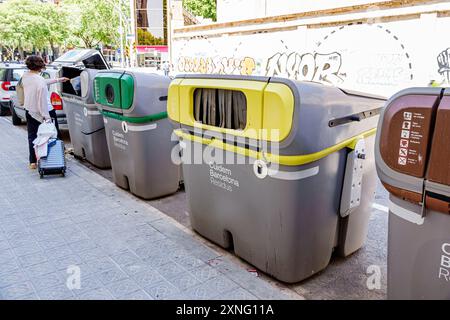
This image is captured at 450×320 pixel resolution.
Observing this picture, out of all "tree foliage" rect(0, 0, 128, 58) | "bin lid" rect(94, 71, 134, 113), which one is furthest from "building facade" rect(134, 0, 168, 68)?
"bin lid" rect(94, 71, 134, 113)

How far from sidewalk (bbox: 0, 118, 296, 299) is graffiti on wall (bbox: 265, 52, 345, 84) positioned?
9313mm

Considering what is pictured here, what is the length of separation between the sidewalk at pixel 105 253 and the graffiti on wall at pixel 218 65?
41.2 ft

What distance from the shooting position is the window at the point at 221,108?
2.87m

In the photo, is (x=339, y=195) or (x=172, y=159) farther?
(x=172, y=159)

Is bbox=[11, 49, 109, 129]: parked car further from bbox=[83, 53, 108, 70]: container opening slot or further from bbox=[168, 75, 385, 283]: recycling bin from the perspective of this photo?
bbox=[168, 75, 385, 283]: recycling bin

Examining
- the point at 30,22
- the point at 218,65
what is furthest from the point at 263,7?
the point at 30,22

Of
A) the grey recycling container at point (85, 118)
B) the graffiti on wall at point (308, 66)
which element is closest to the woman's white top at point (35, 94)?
the grey recycling container at point (85, 118)

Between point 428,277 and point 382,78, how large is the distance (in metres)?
9.71

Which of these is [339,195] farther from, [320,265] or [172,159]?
[172,159]

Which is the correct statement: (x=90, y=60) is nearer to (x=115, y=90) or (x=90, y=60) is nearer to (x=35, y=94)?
(x=35, y=94)

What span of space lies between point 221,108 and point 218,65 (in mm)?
16214

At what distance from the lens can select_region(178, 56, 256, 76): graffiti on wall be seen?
1672 cm

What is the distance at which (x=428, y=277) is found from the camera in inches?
76.2
